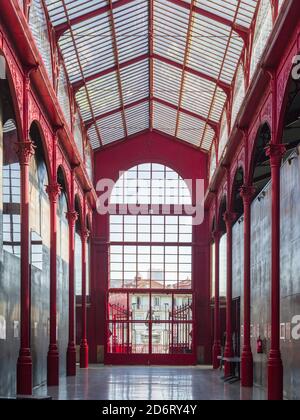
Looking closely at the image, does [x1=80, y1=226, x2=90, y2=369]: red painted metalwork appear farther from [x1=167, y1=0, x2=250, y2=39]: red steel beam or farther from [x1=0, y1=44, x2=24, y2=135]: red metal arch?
[x1=0, y1=44, x2=24, y2=135]: red metal arch

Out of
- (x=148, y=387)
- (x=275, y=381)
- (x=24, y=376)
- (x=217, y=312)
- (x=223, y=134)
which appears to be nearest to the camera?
(x=275, y=381)

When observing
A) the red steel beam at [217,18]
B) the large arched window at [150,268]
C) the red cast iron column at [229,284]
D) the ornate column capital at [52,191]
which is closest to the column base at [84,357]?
the large arched window at [150,268]

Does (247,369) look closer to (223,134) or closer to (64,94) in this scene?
(64,94)

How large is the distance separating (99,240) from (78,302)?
3.34 m

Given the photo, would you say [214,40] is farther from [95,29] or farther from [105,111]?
[105,111]

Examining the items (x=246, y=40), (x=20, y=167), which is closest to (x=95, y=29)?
(x=246, y=40)

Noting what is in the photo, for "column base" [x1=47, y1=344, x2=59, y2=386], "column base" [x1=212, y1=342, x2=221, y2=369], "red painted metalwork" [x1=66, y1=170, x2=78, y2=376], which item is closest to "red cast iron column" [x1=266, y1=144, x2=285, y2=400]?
"column base" [x1=47, y1=344, x2=59, y2=386]

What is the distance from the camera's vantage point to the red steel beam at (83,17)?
77.3 ft

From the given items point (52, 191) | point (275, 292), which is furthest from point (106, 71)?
point (275, 292)

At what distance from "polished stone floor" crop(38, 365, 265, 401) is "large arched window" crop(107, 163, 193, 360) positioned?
7954 millimetres

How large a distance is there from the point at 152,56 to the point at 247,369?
12818mm

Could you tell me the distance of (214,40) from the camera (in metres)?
25.8

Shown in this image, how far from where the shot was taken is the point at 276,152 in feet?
59.5

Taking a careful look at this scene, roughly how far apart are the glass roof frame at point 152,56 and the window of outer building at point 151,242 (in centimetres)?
336
